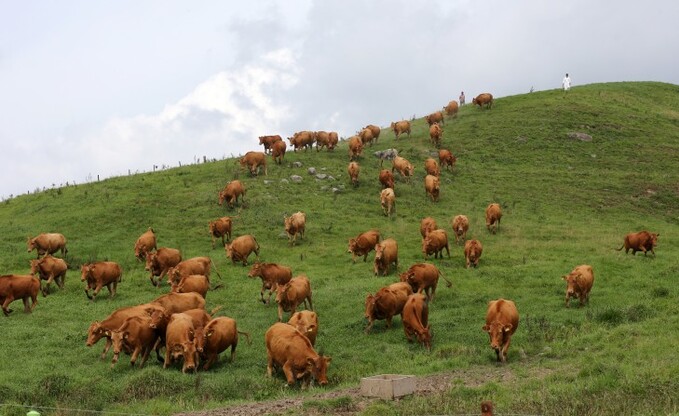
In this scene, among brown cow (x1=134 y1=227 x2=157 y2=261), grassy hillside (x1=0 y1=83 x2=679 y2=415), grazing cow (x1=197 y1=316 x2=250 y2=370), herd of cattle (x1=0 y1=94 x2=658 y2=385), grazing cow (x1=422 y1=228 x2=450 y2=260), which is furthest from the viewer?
brown cow (x1=134 y1=227 x2=157 y2=261)

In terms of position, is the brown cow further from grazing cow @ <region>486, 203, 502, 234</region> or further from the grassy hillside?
grazing cow @ <region>486, 203, 502, 234</region>

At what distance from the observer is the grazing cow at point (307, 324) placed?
19781mm

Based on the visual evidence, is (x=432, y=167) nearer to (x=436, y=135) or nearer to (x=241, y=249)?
(x=436, y=135)

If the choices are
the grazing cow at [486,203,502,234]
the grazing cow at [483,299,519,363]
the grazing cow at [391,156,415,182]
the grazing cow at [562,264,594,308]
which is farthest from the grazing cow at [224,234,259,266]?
the grazing cow at [391,156,415,182]

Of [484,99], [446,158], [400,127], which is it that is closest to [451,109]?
[484,99]

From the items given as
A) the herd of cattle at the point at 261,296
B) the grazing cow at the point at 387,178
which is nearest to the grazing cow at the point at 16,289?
the herd of cattle at the point at 261,296

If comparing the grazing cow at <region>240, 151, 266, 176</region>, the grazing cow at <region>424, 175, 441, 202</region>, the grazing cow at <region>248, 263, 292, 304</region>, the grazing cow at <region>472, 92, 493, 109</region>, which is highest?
the grazing cow at <region>472, 92, 493, 109</region>

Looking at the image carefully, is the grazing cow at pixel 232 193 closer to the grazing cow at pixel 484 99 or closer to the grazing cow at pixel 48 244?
the grazing cow at pixel 48 244

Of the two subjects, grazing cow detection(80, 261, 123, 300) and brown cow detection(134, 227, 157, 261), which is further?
brown cow detection(134, 227, 157, 261)

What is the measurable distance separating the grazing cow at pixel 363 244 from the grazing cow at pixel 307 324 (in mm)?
10722

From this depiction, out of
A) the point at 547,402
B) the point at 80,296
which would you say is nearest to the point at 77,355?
the point at 80,296

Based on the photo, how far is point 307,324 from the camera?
20031mm

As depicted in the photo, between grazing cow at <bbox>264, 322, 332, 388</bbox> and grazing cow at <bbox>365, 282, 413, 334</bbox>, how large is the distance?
395cm

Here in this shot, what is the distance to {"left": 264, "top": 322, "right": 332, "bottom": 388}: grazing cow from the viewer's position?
1759cm
